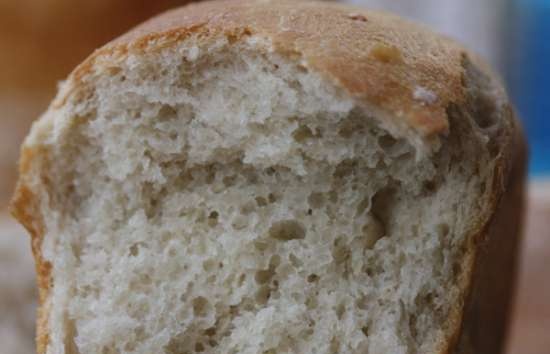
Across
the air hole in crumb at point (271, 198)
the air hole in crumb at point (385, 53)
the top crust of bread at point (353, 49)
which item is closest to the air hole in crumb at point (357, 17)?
the top crust of bread at point (353, 49)

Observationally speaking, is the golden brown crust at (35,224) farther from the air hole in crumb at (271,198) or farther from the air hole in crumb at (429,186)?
the air hole in crumb at (429,186)

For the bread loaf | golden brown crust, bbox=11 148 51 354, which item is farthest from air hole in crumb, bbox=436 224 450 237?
the bread loaf

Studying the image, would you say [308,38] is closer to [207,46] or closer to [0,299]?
[207,46]

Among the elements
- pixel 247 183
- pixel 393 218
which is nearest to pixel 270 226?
pixel 247 183

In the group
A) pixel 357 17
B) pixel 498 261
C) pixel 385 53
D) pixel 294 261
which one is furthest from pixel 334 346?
pixel 498 261

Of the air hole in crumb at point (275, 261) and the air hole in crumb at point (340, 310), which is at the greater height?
the air hole in crumb at point (275, 261)

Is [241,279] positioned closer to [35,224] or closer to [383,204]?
[383,204]

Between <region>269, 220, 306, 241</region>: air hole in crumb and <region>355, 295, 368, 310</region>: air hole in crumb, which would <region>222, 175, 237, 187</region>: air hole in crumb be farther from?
<region>355, 295, 368, 310</region>: air hole in crumb
